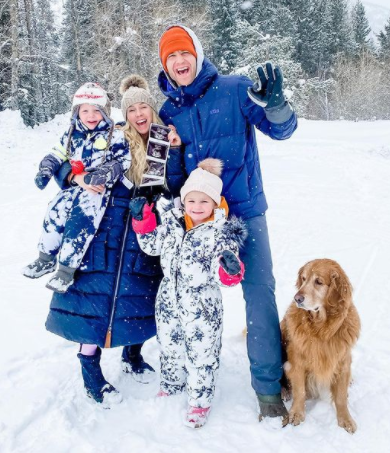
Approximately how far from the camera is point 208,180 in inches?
99.7

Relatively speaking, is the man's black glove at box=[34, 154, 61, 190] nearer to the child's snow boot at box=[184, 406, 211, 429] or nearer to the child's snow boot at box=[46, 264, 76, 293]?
the child's snow boot at box=[46, 264, 76, 293]

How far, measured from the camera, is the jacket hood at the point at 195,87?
8.87 ft

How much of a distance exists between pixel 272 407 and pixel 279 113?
185cm

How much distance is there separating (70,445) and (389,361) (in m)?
2.36

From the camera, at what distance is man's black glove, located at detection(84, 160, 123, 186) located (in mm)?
2600

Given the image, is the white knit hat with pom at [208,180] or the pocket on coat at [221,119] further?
the pocket on coat at [221,119]

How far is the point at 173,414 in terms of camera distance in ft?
9.02

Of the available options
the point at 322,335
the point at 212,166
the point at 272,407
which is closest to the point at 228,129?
the point at 212,166

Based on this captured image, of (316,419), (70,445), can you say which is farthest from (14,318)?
(316,419)

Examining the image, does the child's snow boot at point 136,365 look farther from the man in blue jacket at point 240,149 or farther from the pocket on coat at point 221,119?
the pocket on coat at point 221,119

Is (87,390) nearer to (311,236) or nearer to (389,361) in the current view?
(389,361)

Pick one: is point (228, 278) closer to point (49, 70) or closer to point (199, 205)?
point (199, 205)

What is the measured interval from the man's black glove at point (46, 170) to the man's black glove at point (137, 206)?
0.61 m

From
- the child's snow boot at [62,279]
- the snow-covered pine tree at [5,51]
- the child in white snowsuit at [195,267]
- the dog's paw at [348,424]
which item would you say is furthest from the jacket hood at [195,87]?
the snow-covered pine tree at [5,51]
